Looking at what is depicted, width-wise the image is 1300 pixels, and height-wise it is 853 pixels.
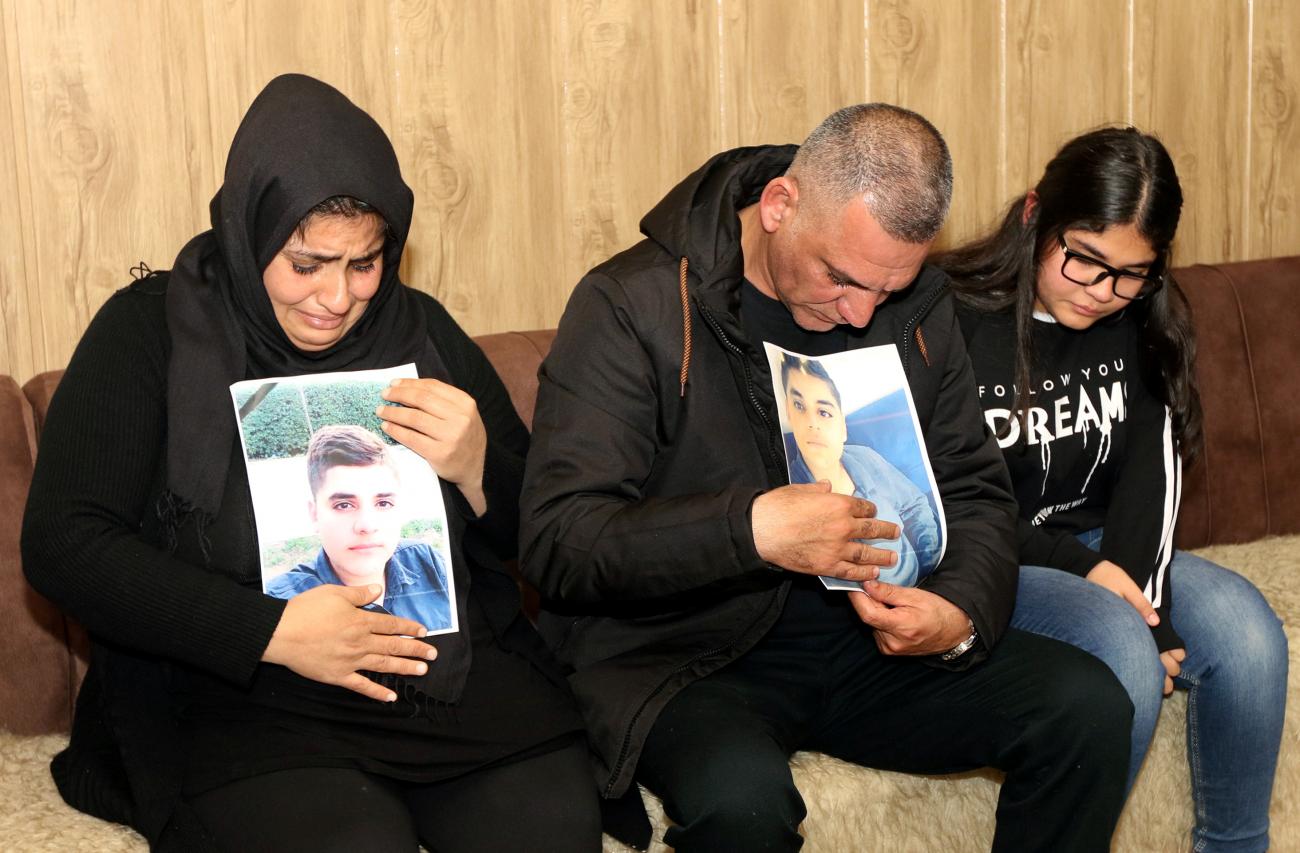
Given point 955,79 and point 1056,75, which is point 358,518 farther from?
point 1056,75

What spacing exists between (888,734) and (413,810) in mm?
716

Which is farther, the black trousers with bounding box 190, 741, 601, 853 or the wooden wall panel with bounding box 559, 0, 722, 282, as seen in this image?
the wooden wall panel with bounding box 559, 0, 722, 282

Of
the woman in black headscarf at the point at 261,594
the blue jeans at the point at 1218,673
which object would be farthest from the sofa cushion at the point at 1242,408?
the woman in black headscarf at the point at 261,594

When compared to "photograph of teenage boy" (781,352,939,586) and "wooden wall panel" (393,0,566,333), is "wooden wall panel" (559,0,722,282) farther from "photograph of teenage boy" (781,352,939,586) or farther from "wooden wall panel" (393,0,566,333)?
"photograph of teenage boy" (781,352,939,586)

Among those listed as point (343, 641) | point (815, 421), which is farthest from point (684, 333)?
point (343, 641)

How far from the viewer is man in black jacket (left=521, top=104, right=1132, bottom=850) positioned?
1903 millimetres

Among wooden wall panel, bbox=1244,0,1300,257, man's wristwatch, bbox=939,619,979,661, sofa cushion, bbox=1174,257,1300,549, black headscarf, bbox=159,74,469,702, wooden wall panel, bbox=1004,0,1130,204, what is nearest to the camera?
black headscarf, bbox=159,74,469,702

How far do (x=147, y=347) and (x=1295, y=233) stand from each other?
2.92 metres

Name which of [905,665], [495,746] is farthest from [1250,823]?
[495,746]

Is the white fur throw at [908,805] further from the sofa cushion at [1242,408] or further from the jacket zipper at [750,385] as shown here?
the jacket zipper at [750,385]

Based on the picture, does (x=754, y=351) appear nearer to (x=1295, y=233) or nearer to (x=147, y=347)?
(x=147, y=347)

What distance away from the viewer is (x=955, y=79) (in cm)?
310

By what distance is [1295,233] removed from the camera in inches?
142

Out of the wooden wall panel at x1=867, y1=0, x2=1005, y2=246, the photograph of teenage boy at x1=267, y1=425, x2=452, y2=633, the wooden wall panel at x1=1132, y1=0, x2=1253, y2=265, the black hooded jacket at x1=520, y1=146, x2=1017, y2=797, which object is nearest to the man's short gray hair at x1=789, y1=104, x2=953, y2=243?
the black hooded jacket at x1=520, y1=146, x2=1017, y2=797
